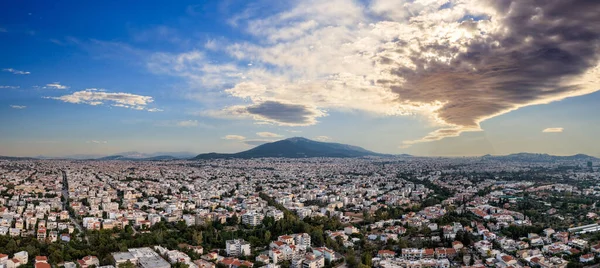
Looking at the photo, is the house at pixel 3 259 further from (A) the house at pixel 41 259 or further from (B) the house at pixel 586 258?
(B) the house at pixel 586 258

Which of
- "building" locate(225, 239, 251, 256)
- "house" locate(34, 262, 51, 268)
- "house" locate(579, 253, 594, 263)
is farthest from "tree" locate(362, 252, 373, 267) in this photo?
"house" locate(34, 262, 51, 268)

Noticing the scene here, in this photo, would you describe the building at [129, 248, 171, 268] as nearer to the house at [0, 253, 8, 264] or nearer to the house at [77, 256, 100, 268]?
the house at [77, 256, 100, 268]

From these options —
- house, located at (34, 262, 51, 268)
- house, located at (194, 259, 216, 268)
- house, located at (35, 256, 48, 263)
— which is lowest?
house, located at (194, 259, 216, 268)

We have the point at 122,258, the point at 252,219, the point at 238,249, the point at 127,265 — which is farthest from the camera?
the point at 252,219

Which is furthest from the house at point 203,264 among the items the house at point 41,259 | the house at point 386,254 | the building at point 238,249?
the house at point 386,254

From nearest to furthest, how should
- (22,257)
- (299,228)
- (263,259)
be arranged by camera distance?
1. (22,257)
2. (263,259)
3. (299,228)

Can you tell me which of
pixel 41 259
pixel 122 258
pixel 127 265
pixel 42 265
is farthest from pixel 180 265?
pixel 41 259

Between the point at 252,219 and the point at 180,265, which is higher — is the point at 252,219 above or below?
above

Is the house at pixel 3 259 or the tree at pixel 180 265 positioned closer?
the tree at pixel 180 265

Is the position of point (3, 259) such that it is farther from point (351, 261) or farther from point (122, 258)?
point (351, 261)

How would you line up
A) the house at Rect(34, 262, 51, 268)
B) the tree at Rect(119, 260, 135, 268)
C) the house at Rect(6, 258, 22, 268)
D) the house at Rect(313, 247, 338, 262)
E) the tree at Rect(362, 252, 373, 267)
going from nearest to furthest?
the tree at Rect(119, 260, 135, 268) → the house at Rect(34, 262, 51, 268) → the house at Rect(6, 258, 22, 268) → the tree at Rect(362, 252, 373, 267) → the house at Rect(313, 247, 338, 262)

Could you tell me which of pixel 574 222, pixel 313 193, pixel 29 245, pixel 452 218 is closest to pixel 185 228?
pixel 29 245
